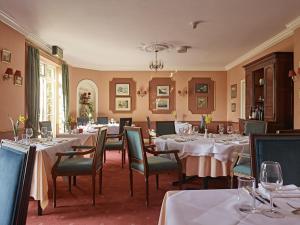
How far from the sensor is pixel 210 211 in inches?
47.3

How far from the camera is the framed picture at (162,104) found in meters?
10.5

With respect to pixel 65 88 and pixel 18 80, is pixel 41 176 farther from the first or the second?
pixel 65 88

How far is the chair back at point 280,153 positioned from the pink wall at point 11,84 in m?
4.41

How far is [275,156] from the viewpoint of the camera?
182cm

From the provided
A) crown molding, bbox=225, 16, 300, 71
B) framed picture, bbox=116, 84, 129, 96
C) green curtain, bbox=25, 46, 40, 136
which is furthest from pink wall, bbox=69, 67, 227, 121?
green curtain, bbox=25, 46, 40, 136

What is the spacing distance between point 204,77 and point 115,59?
11.6 ft

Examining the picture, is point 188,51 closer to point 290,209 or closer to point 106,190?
point 106,190

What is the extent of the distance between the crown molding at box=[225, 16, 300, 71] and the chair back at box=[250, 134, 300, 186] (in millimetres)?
3894

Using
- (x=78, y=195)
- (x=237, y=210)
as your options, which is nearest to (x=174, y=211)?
(x=237, y=210)

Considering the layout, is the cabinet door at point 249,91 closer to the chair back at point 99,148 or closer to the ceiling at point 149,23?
the ceiling at point 149,23

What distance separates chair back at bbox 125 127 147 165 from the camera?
11.8ft

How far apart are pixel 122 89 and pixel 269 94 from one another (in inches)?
230

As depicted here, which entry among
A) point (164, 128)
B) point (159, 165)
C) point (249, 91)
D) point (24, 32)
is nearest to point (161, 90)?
point (249, 91)

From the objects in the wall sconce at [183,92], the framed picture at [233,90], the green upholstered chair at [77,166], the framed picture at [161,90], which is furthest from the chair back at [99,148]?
the wall sconce at [183,92]
